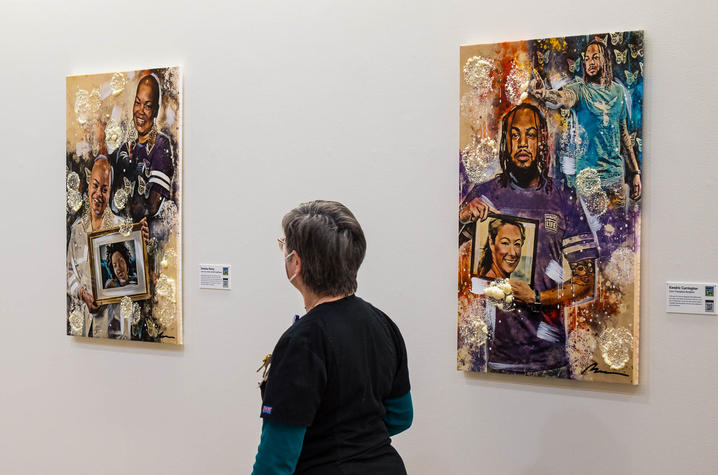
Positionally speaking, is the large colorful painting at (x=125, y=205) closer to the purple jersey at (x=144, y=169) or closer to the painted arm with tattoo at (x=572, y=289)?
the purple jersey at (x=144, y=169)

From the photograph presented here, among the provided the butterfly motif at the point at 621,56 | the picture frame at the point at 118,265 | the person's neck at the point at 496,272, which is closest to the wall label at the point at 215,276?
the picture frame at the point at 118,265

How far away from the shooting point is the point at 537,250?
271 centimetres

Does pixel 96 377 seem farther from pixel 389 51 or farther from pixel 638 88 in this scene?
pixel 638 88

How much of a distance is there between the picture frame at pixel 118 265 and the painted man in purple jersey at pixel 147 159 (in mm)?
114

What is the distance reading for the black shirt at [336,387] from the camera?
6.37 feet

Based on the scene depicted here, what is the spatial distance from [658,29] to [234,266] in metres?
1.92

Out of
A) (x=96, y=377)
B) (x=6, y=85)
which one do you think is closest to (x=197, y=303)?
Result: (x=96, y=377)

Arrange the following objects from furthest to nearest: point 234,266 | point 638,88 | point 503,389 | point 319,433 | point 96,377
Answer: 1. point 96,377
2. point 234,266
3. point 503,389
4. point 638,88
5. point 319,433

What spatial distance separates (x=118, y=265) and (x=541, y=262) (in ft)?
6.40

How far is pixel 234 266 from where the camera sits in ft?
10.7

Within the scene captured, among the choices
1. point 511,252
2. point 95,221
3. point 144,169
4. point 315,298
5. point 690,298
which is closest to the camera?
point 315,298

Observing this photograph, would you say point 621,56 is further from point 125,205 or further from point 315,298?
point 125,205

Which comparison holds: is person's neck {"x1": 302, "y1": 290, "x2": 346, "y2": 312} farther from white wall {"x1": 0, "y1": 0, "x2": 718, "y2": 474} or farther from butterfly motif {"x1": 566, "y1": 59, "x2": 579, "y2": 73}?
butterfly motif {"x1": 566, "y1": 59, "x2": 579, "y2": 73}

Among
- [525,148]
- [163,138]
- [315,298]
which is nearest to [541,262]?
[525,148]
